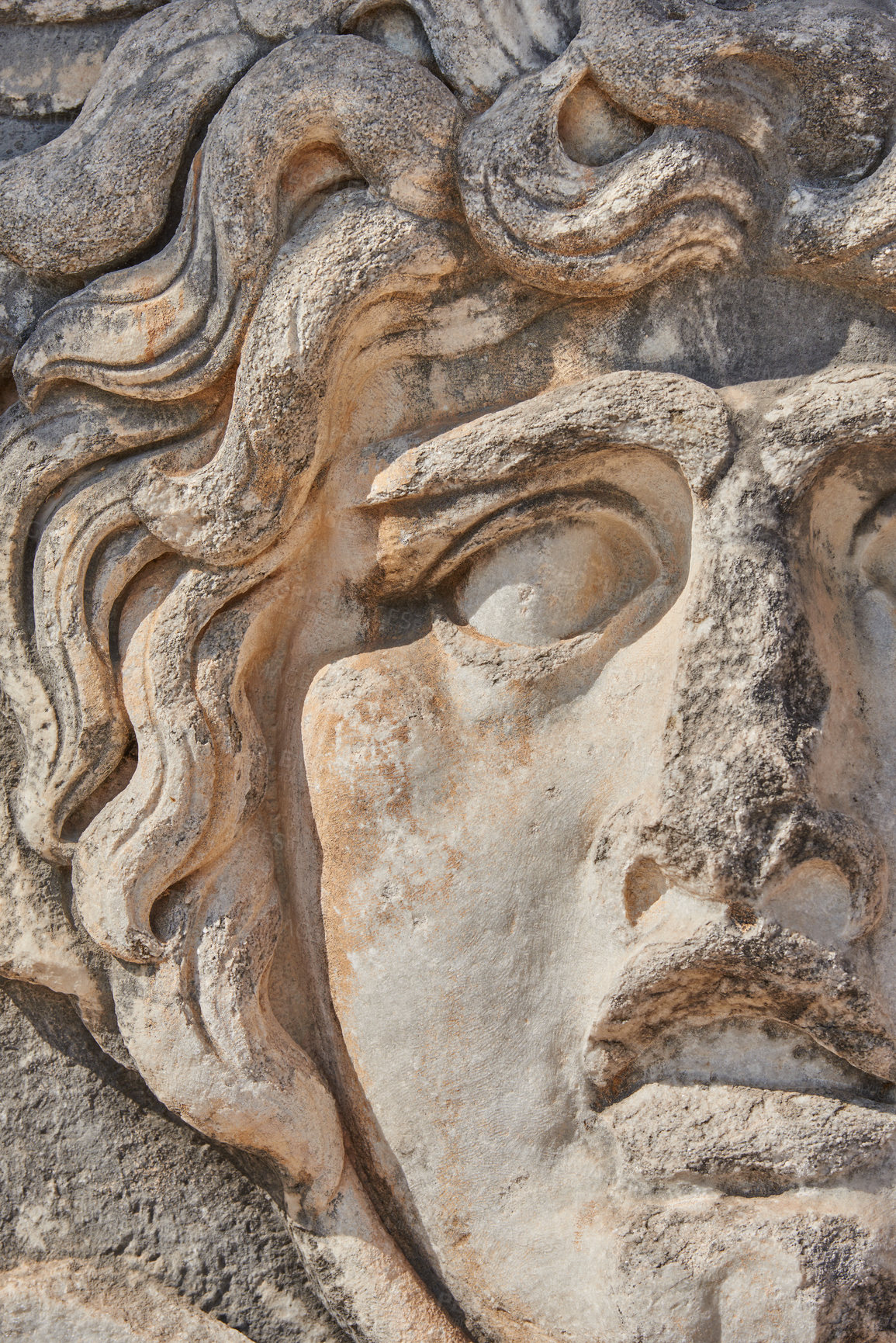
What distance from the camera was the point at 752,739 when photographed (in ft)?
3.87

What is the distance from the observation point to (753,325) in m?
1.26

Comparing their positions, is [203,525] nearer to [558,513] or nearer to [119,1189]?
[558,513]

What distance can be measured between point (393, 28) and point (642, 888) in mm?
1101

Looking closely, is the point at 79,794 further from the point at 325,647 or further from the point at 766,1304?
the point at 766,1304

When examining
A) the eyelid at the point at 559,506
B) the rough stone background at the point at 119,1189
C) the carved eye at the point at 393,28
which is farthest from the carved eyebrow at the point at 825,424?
the rough stone background at the point at 119,1189

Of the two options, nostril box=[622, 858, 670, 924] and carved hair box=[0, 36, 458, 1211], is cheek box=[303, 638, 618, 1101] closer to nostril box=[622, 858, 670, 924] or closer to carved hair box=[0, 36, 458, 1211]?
nostril box=[622, 858, 670, 924]

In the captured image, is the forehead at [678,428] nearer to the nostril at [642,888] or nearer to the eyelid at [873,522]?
the eyelid at [873,522]

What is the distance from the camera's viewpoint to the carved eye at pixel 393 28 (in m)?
1.33

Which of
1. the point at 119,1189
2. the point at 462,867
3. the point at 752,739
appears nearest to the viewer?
the point at 752,739

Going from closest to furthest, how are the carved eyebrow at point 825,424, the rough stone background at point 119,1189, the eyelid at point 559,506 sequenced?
1. the carved eyebrow at point 825,424
2. the eyelid at point 559,506
3. the rough stone background at point 119,1189

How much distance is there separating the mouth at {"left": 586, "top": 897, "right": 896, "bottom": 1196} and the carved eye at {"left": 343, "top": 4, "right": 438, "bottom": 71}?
1080 mm

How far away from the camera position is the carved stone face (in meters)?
1.19

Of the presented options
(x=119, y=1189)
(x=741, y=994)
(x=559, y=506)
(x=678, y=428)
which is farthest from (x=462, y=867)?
(x=119, y=1189)

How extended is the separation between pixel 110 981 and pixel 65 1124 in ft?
0.79
